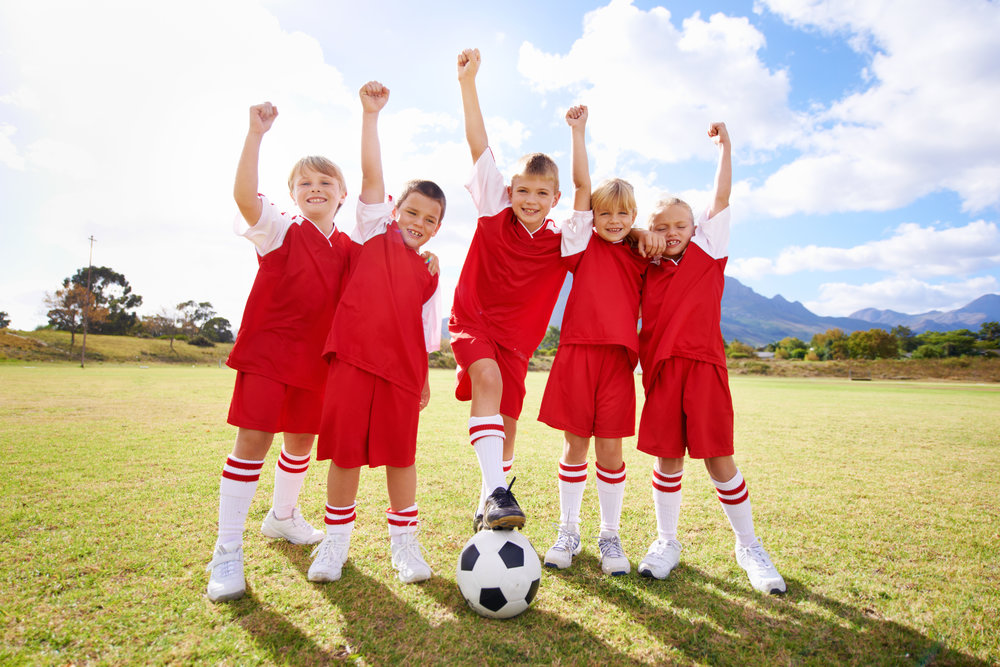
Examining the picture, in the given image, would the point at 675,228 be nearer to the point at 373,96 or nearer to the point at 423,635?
the point at 373,96

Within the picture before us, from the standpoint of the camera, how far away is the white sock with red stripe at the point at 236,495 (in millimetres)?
2711

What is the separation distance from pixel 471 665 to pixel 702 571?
1.65 meters

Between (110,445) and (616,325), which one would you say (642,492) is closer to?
(616,325)

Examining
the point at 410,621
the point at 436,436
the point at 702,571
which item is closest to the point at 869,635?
the point at 702,571

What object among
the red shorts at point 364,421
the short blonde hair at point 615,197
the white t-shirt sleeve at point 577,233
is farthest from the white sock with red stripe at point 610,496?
the short blonde hair at point 615,197

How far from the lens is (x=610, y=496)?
10.2 ft

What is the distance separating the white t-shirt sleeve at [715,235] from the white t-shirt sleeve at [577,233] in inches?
27.5

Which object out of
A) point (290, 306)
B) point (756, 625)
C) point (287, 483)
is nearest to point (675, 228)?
point (756, 625)

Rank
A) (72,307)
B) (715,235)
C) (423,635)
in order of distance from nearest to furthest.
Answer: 1. (423,635)
2. (715,235)
3. (72,307)

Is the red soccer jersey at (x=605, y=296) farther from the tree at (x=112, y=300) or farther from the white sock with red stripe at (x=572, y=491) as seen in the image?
the tree at (x=112, y=300)

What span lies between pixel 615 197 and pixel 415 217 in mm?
1324

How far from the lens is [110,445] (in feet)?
19.8

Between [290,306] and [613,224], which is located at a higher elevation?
[613,224]

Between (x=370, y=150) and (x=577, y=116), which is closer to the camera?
(x=370, y=150)
